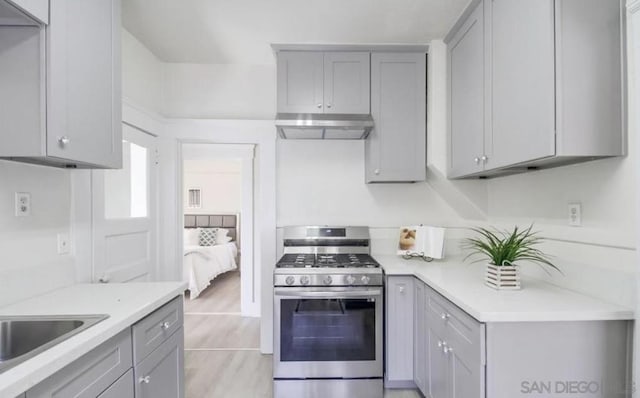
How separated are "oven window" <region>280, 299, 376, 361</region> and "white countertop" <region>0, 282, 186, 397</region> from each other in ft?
2.63

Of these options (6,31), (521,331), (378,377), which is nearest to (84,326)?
(6,31)

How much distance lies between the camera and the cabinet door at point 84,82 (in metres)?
1.29

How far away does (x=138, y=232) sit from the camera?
8.02 feet

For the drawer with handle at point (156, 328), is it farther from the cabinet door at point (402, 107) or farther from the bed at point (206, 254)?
the bed at point (206, 254)

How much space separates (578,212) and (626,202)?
25 centimetres

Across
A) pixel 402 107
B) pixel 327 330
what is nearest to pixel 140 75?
pixel 402 107

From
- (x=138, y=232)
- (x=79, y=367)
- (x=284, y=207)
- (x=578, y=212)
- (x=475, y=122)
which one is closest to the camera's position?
(x=79, y=367)

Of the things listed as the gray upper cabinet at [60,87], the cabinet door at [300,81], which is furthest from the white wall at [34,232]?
the cabinet door at [300,81]

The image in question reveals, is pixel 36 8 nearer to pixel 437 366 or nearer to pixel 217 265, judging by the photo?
pixel 437 366

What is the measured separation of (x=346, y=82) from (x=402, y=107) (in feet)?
1.53

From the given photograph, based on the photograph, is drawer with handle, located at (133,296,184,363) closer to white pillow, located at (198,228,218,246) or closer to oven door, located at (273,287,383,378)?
oven door, located at (273,287,383,378)

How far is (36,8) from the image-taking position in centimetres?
120

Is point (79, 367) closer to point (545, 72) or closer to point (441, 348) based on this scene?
point (441, 348)

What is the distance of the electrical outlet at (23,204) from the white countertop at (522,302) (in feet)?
6.55
